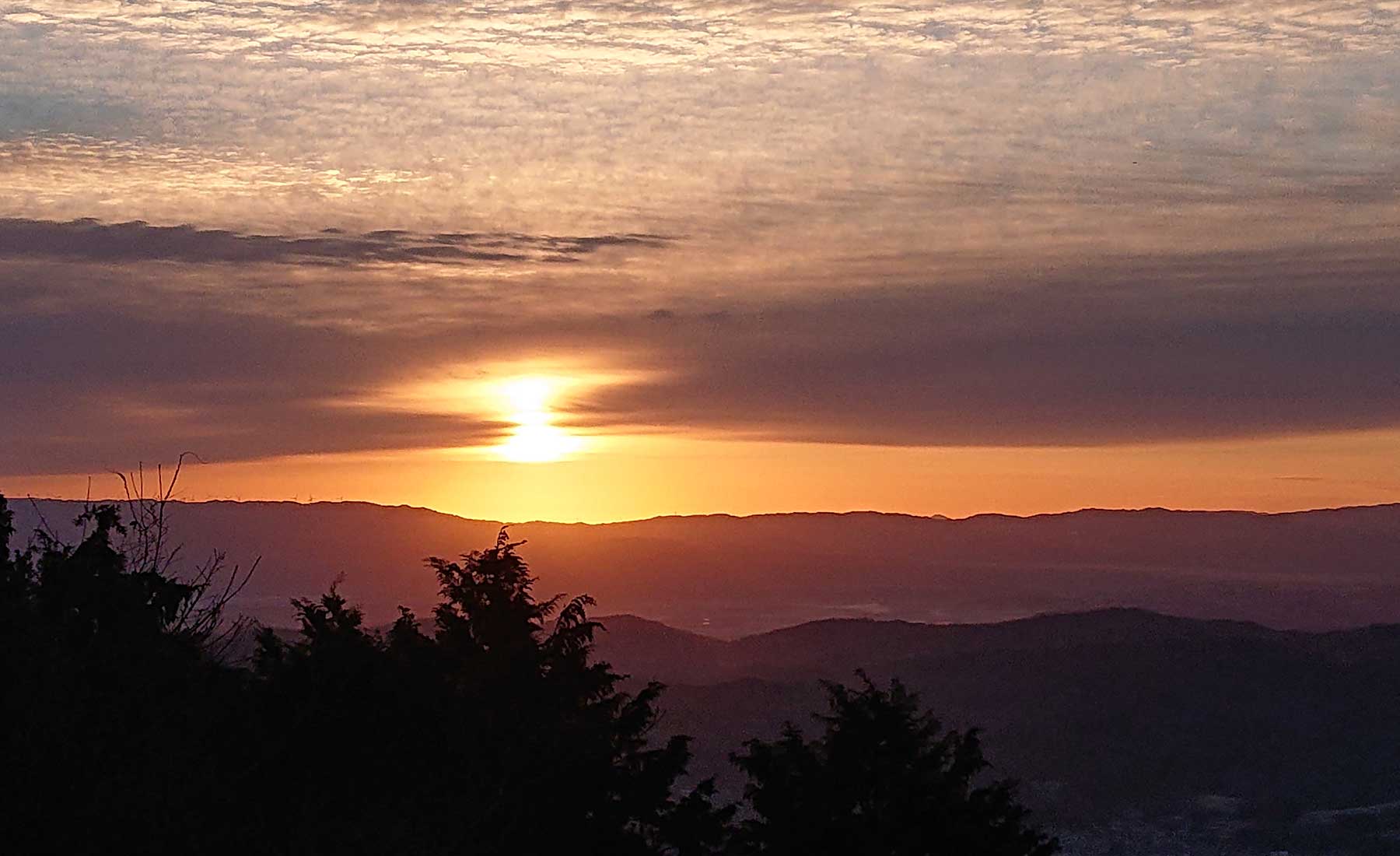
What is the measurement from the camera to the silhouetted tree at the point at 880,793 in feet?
77.4

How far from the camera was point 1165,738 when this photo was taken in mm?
190625

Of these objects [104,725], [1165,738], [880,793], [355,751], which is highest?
[104,725]

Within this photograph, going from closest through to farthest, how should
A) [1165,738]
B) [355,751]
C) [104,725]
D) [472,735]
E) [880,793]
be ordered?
[104,725], [355,751], [880,793], [472,735], [1165,738]

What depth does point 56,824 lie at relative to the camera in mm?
13359

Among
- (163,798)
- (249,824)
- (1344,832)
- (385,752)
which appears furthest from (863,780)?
(1344,832)

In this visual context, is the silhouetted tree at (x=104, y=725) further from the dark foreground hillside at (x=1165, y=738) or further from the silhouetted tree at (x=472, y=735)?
the dark foreground hillside at (x=1165, y=738)

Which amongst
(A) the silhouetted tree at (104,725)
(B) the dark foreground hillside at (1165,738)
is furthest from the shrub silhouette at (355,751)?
(B) the dark foreground hillside at (1165,738)

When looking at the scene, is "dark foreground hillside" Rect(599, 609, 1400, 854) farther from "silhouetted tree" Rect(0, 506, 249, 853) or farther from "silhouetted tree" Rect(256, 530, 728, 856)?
"silhouetted tree" Rect(0, 506, 249, 853)

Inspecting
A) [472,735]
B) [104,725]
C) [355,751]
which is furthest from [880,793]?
[104,725]

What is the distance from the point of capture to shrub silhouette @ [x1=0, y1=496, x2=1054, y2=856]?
13992mm

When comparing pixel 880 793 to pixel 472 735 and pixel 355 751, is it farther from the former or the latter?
pixel 355 751

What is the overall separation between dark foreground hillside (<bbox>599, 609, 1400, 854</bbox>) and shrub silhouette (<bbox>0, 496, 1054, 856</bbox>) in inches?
4428

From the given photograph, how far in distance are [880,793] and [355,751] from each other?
739 centimetres

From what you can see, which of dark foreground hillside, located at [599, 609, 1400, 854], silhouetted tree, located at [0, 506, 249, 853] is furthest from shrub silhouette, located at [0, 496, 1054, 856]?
dark foreground hillside, located at [599, 609, 1400, 854]
